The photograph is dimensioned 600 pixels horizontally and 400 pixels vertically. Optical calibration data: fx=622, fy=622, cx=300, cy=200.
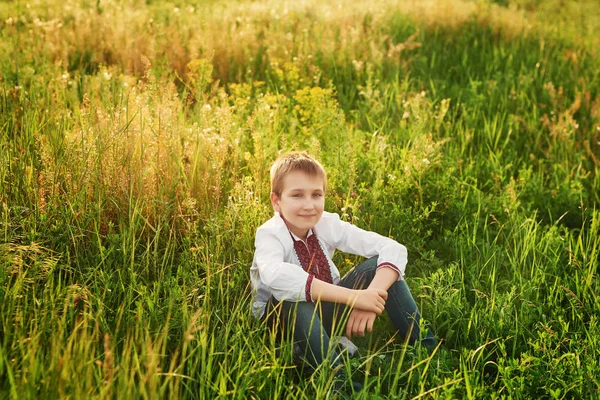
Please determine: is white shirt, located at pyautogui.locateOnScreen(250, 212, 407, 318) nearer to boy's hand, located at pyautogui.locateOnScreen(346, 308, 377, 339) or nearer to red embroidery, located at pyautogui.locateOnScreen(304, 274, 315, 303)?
red embroidery, located at pyautogui.locateOnScreen(304, 274, 315, 303)

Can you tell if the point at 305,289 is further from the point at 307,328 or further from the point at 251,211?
the point at 251,211

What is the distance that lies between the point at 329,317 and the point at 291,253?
0.35m

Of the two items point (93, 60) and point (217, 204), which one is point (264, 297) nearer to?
point (217, 204)

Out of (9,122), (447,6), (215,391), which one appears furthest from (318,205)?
(447,6)

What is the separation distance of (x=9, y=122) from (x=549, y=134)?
410cm

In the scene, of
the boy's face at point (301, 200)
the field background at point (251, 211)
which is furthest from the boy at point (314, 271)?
the field background at point (251, 211)

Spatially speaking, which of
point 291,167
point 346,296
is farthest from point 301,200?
point 346,296

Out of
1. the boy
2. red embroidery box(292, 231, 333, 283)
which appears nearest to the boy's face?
the boy

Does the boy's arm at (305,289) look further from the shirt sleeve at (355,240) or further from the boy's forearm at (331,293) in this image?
the shirt sleeve at (355,240)

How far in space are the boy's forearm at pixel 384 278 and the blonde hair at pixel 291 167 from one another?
1.72ft

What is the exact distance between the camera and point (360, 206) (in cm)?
377

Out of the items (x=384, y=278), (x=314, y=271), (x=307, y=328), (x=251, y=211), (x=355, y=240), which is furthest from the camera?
(x=251, y=211)

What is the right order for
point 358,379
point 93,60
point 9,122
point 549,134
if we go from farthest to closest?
point 93,60, point 549,134, point 9,122, point 358,379

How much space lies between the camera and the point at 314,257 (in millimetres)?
3057
